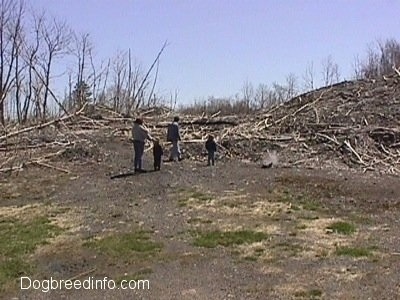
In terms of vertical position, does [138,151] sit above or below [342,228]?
above

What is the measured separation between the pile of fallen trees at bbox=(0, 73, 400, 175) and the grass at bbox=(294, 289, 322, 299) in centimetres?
1028

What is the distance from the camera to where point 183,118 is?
23375mm

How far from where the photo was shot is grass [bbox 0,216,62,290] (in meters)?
8.09

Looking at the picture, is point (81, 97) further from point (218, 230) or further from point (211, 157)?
point (218, 230)

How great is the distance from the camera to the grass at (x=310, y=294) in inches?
267

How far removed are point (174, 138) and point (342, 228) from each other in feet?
26.1

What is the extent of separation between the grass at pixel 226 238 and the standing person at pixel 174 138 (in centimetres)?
750

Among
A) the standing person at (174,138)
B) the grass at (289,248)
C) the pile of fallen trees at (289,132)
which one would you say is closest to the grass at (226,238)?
the grass at (289,248)

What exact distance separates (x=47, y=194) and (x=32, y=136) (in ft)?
24.6

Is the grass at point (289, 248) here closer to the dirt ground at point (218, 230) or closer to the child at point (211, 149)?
the dirt ground at point (218, 230)

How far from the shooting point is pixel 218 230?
33.4 ft

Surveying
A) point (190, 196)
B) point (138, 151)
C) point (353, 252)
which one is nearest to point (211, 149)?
point (138, 151)

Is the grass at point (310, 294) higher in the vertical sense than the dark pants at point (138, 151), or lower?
lower

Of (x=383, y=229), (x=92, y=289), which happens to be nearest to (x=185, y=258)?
(x=92, y=289)
